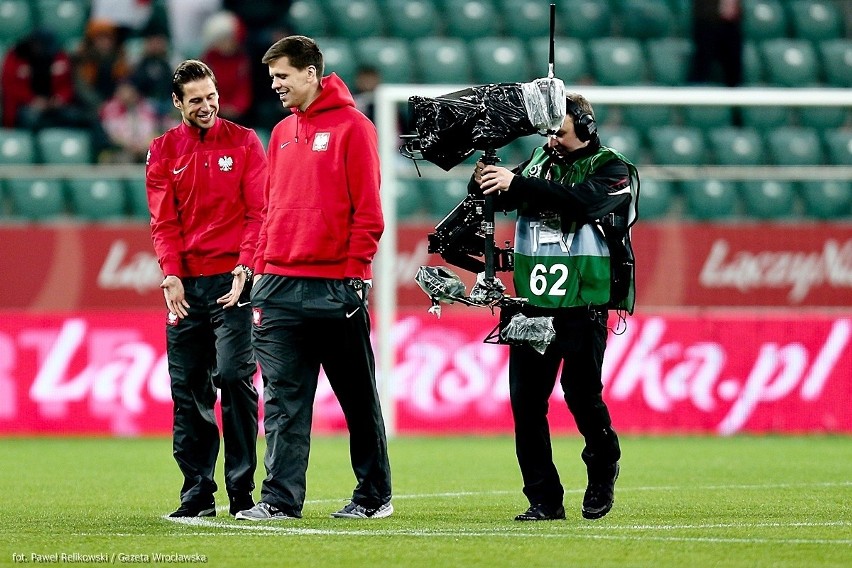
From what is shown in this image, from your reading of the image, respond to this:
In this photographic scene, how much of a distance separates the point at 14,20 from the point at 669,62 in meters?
7.08

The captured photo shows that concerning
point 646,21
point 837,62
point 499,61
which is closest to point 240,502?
point 499,61

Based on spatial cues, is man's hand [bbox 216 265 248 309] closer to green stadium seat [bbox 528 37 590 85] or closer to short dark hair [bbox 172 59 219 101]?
short dark hair [bbox 172 59 219 101]

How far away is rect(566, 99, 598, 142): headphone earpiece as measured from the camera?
7742mm

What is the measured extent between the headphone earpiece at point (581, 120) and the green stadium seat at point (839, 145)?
26.3ft

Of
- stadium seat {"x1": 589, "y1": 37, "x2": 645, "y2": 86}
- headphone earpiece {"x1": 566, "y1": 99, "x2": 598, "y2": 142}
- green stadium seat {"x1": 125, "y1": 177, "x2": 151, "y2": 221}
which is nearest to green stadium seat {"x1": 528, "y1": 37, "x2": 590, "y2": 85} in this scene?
stadium seat {"x1": 589, "y1": 37, "x2": 645, "y2": 86}

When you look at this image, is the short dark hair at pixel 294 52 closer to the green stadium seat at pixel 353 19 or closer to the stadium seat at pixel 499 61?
the stadium seat at pixel 499 61

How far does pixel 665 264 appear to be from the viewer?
48.0ft

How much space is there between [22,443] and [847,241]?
7228 millimetres

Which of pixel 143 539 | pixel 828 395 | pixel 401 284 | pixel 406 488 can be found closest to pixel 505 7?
pixel 401 284

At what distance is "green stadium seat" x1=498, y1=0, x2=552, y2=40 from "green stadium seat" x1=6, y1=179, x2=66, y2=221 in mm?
5733

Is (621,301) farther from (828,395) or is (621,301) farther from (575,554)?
(828,395)

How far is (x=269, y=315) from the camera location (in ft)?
24.9

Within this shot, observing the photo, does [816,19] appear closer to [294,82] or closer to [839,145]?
[839,145]

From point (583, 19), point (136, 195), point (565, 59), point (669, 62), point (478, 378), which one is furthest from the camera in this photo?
point (583, 19)
